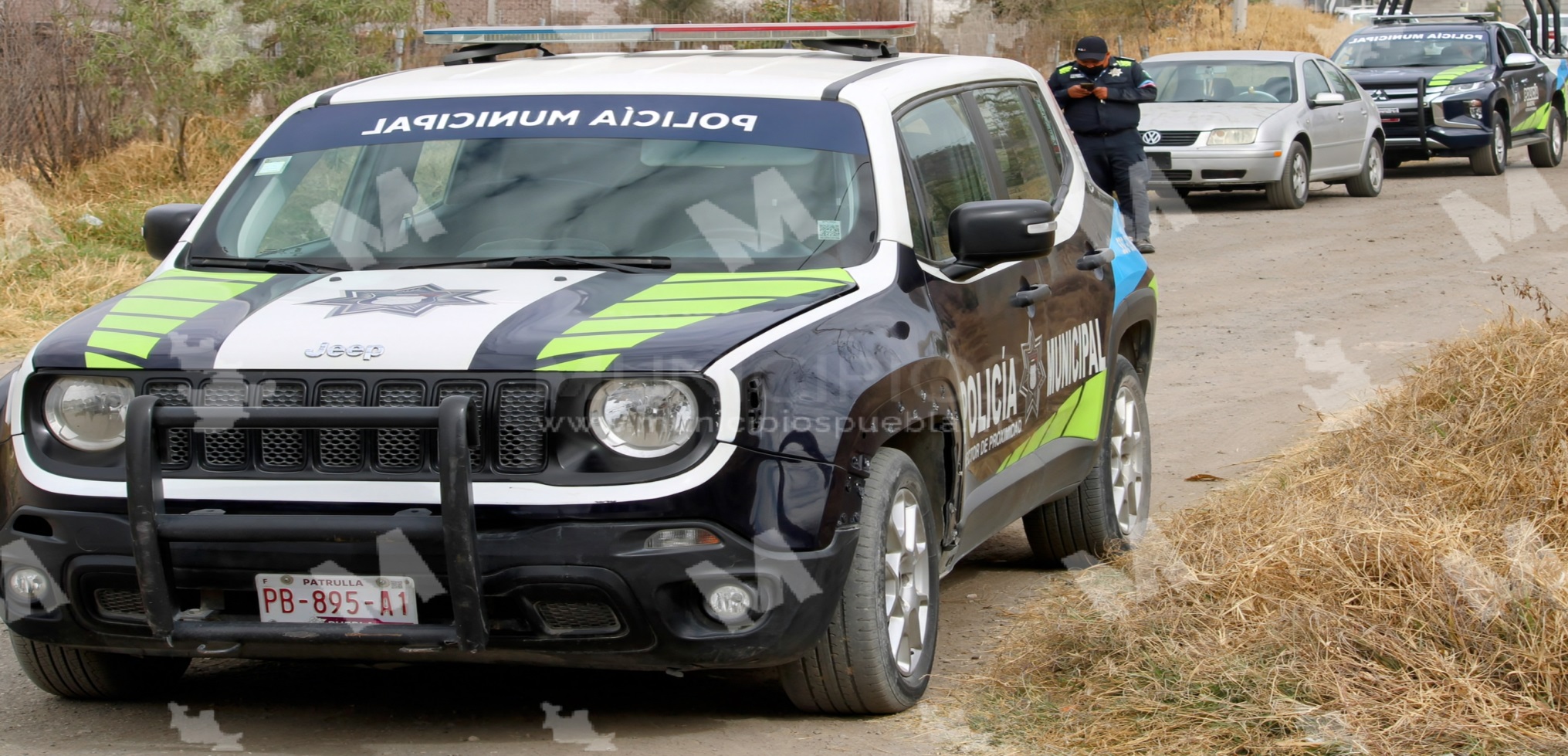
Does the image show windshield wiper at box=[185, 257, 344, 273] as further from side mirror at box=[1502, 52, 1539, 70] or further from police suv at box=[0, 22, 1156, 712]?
side mirror at box=[1502, 52, 1539, 70]

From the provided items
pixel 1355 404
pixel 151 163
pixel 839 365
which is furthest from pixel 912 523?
pixel 151 163

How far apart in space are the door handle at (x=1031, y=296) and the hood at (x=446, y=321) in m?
0.93

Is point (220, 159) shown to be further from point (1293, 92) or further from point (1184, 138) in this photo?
point (1293, 92)

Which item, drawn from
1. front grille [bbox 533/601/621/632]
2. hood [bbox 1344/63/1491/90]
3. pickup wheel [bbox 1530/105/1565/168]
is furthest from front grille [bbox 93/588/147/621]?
pickup wheel [bbox 1530/105/1565/168]

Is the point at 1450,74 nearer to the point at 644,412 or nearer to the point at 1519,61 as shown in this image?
the point at 1519,61

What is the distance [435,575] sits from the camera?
4188mm

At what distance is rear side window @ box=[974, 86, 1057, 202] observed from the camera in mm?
6141

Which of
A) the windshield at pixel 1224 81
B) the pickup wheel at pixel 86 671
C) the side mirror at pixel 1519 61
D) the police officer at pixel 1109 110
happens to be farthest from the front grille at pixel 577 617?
the side mirror at pixel 1519 61

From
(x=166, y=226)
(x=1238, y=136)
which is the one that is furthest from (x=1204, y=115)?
(x=166, y=226)

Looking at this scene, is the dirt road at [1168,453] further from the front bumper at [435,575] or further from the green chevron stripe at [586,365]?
the green chevron stripe at [586,365]

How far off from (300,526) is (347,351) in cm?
41

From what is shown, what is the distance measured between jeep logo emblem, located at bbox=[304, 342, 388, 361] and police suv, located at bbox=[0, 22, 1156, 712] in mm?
11

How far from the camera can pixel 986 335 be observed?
5379mm

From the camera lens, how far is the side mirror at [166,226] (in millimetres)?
5496
